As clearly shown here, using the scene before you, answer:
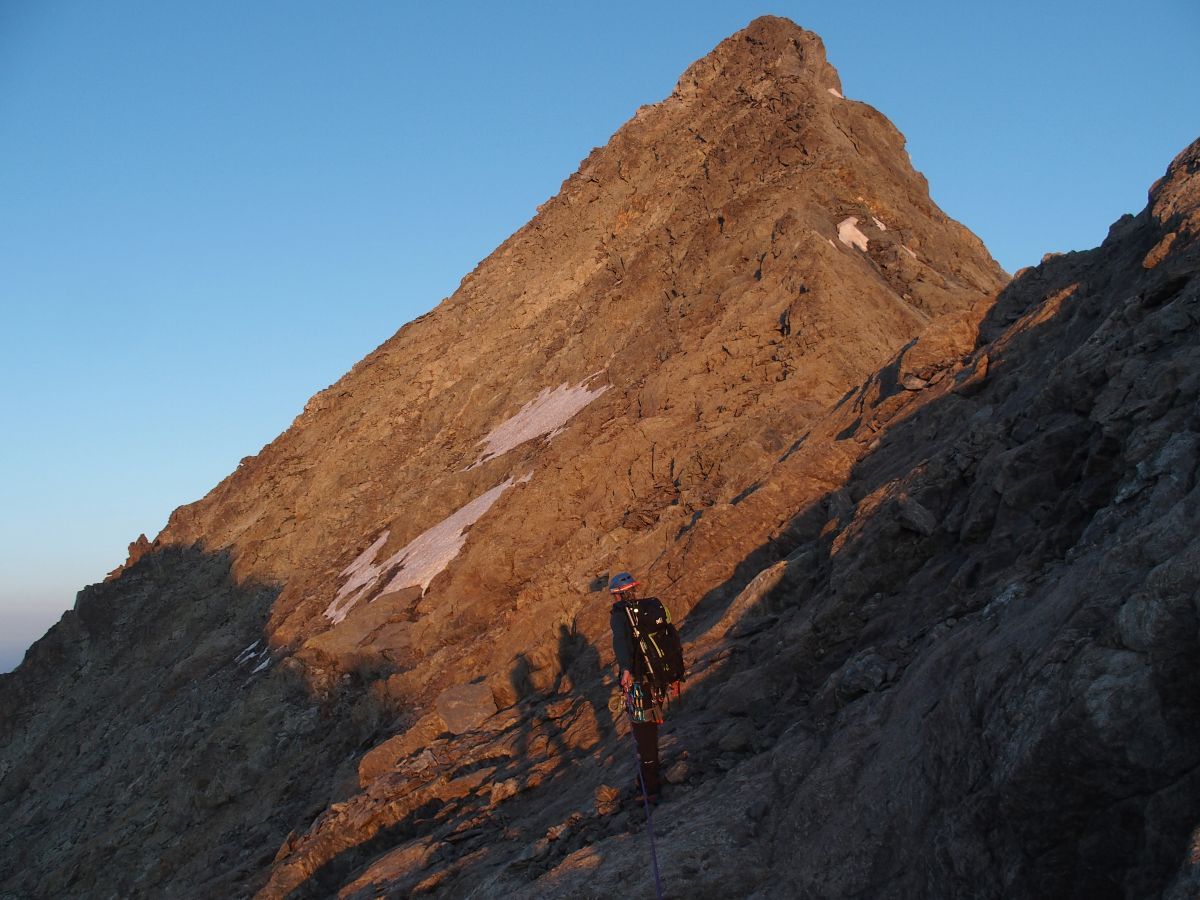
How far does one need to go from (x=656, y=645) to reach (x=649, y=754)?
1034mm

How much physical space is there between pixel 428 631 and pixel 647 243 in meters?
17.7

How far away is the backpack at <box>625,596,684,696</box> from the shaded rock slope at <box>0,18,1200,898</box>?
2.32ft

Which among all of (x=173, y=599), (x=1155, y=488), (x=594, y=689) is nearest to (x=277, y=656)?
(x=173, y=599)

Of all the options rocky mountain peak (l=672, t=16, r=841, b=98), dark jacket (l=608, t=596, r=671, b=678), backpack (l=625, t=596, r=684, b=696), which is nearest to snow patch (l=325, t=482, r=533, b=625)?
dark jacket (l=608, t=596, r=671, b=678)

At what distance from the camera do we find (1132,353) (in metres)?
9.25

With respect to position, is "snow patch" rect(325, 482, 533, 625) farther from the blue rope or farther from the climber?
the blue rope

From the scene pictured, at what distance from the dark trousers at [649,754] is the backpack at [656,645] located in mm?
620

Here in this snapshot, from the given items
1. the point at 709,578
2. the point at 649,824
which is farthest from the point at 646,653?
the point at 709,578

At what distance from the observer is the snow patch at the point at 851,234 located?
28984 mm

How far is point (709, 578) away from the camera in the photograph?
49.4 ft

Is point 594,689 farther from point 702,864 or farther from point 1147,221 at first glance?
point 1147,221

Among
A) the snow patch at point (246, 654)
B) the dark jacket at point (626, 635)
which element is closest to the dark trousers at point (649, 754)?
the dark jacket at point (626, 635)

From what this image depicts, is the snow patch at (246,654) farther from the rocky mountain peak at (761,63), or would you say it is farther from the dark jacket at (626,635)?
the rocky mountain peak at (761,63)

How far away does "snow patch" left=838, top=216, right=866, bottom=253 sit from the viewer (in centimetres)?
2898
